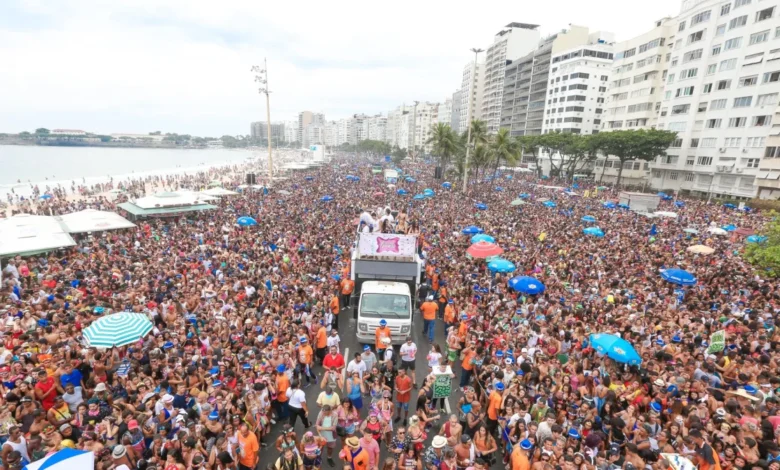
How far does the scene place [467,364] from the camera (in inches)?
344

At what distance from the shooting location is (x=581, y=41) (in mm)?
80062

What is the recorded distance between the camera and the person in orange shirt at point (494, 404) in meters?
7.05

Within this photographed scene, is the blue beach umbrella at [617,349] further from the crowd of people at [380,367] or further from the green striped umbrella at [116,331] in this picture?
the green striped umbrella at [116,331]

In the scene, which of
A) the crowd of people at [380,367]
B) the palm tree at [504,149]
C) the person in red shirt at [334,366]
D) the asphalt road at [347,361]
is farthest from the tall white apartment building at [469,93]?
the person in red shirt at [334,366]

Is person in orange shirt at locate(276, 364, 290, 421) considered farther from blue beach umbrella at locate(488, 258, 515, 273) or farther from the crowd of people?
blue beach umbrella at locate(488, 258, 515, 273)

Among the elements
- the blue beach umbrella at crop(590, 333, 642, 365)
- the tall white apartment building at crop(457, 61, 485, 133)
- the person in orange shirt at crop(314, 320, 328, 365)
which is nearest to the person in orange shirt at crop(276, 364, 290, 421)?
the person in orange shirt at crop(314, 320, 328, 365)

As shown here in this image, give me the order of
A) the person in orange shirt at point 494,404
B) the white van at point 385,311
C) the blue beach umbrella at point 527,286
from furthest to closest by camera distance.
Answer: the blue beach umbrella at point 527,286 < the white van at point 385,311 < the person in orange shirt at point 494,404

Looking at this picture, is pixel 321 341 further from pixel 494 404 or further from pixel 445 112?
pixel 445 112

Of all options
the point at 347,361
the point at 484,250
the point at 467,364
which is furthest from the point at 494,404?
the point at 484,250

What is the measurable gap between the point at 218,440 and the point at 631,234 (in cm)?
2420

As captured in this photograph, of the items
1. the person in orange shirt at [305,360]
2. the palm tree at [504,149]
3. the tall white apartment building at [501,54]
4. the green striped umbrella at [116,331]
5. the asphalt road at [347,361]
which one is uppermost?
the tall white apartment building at [501,54]

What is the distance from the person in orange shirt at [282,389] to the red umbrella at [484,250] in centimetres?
964

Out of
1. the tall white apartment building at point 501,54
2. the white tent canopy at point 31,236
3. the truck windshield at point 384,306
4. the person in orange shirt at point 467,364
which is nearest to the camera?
the person in orange shirt at point 467,364

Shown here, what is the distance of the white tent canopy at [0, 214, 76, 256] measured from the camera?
1452cm
